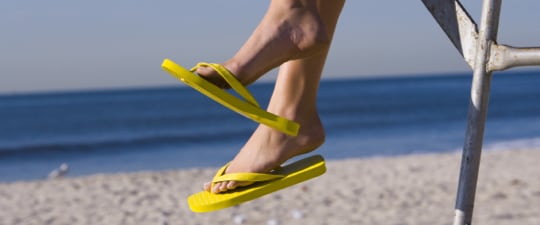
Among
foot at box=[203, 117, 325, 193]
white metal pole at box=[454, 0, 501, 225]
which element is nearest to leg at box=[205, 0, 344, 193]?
foot at box=[203, 117, 325, 193]

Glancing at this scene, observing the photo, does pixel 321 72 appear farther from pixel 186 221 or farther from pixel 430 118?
pixel 430 118

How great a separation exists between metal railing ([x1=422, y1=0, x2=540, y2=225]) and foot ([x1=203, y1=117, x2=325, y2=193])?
1.39 feet

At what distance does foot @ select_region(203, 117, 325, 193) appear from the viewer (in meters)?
1.62

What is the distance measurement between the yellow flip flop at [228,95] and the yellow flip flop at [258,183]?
176 mm

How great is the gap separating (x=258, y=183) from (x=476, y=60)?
50 centimetres

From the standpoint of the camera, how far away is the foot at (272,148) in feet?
5.32

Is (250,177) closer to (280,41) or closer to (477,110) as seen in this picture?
A: (280,41)

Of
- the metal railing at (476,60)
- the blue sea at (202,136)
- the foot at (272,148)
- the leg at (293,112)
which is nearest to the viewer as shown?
the metal railing at (476,60)

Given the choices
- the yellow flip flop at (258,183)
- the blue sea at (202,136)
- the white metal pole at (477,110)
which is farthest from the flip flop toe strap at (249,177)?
the blue sea at (202,136)

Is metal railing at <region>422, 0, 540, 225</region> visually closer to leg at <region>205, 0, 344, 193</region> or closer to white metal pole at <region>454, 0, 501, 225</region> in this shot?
white metal pole at <region>454, 0, 501, 225</region>

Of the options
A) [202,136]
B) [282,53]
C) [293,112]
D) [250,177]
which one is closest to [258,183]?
[250,177]

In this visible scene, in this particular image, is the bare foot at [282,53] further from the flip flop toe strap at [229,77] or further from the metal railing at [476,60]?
the metal railing at [476,60]

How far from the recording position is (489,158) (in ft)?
27.8

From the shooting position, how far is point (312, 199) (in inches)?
239
